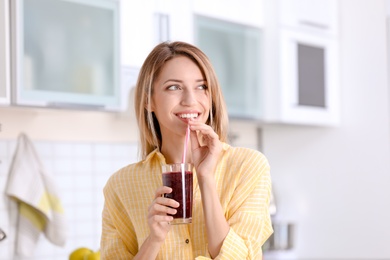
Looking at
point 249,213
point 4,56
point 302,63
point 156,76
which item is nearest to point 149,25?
point 4,56

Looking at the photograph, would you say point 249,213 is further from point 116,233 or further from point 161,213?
point 116,233

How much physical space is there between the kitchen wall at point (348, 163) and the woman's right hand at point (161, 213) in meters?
2.09

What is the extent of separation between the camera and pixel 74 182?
9.71 ft

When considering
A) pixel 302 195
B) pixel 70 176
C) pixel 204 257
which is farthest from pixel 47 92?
pixel 302 195

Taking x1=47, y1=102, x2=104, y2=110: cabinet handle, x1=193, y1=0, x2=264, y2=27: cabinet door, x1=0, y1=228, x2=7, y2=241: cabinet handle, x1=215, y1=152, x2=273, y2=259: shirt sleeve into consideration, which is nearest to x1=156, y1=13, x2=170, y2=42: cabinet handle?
x1=193, y1=0, x2=264, y2=27: cabinet door

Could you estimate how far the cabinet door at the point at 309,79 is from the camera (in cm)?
340

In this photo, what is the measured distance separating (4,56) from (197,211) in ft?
3.62

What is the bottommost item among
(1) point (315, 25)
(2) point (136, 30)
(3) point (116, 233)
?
(3) point (116, 233)

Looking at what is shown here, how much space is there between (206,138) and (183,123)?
0.07 m

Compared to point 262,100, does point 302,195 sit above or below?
below

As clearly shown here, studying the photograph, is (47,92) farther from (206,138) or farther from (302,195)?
(302,195)

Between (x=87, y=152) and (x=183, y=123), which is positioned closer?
(x=183, y=123)

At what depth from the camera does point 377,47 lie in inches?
133

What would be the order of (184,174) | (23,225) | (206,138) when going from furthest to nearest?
1. (23,225)
2. (206,138)
3. (184,174)
